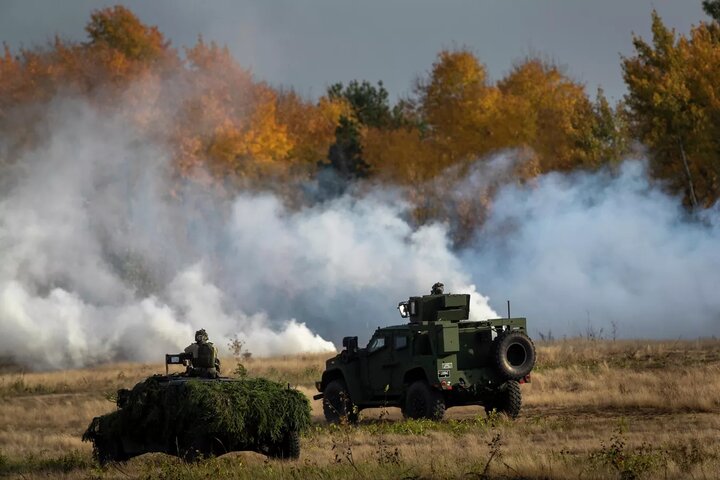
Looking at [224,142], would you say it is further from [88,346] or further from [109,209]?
[88,346]

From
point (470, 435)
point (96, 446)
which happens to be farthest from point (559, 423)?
point (96, 446)

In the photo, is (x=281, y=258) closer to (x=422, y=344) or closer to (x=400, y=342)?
(x=400, y=342)

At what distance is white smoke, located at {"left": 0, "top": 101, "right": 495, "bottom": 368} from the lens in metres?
49.3

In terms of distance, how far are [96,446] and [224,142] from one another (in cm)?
4162

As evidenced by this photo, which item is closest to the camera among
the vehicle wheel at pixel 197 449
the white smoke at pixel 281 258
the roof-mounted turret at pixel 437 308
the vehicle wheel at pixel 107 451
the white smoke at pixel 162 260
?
the vehicle wheel at pixel 197 449

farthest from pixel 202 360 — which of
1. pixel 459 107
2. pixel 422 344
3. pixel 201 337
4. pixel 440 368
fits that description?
pixel 459 107

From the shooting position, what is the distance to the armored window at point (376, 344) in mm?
28750

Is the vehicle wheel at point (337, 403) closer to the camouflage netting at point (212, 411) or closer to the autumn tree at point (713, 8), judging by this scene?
the camouflage netting at point (212, 411)

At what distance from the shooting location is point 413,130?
63.7 metres

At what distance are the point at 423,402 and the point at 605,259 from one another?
21666mm

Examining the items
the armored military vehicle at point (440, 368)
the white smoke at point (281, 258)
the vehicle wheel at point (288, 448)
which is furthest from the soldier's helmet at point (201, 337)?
the white smoke at point (281, 258)

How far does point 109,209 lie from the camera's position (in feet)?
184

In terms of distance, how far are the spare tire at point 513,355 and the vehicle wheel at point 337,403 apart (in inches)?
155

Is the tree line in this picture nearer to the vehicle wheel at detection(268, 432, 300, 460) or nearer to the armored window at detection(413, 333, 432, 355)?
the armored window at detection(413, 333, 432, 355)
